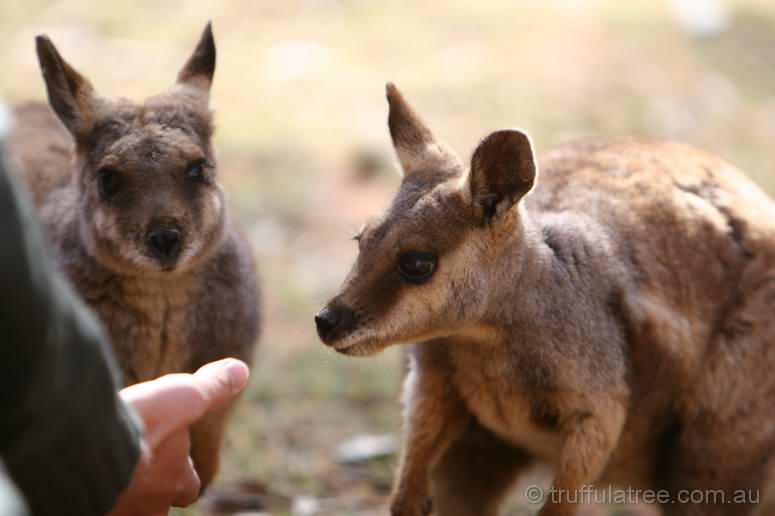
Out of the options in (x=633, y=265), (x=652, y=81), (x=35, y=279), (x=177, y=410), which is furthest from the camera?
(x=652, y=81)

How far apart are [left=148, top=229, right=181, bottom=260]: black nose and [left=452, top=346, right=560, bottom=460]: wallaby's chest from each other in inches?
43.7

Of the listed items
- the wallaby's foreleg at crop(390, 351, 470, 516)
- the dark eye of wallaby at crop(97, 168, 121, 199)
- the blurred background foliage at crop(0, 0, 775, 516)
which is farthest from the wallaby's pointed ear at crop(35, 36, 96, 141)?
the blurred background foliage at crop(0, 0, 775, 516)

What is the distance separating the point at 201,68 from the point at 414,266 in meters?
1.81

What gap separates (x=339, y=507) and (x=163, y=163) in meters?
1.75

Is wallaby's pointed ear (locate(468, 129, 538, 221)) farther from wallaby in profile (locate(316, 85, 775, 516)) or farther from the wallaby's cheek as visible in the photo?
the wallaby's cheek

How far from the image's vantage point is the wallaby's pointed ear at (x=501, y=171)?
12.4 ft

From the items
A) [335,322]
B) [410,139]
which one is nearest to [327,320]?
[335,322]

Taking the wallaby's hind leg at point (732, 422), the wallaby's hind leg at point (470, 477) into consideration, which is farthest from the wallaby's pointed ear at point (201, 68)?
the wallaby's hind leg at point (732, 422)

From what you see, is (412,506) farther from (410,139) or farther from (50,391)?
(50,391)

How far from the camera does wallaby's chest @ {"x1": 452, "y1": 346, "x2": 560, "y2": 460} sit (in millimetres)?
4113

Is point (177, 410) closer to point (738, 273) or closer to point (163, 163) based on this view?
point (163, 163)

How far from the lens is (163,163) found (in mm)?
4520

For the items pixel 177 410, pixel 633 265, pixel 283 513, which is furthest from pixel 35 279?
pixel 283 513

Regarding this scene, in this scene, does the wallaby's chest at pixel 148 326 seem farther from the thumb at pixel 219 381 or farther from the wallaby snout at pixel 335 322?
the thumb at pixel 219 381
